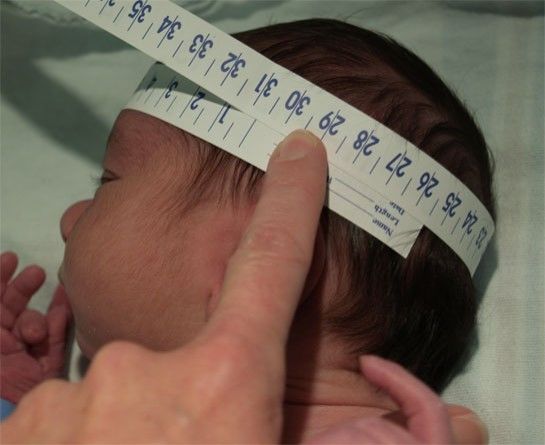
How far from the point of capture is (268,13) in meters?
1.67

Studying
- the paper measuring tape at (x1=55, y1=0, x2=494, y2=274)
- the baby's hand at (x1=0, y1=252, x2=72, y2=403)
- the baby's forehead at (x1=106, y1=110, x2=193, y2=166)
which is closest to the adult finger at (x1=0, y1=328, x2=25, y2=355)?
the baby's hand at (x1=0, y1=252, x2=72, y2=403)

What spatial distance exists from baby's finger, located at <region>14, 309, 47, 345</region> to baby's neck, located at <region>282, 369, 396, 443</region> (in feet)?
1.79

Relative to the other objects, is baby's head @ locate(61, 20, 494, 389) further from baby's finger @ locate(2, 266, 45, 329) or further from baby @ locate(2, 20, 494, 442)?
baby's finger @ locate(2, 266, 45, 329)

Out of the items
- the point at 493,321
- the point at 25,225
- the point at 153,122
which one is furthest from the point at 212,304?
the point at 25,225

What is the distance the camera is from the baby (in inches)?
41.0

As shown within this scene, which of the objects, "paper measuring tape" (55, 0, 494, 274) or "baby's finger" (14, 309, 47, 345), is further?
"baby's finger" (14, 309, 47, 345)

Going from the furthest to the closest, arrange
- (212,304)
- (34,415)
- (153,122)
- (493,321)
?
1. (493,321)
2. (153,122)
3. (212,304)
4. (34,415)

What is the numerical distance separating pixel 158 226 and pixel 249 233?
0.87ft

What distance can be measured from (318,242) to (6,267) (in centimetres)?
68

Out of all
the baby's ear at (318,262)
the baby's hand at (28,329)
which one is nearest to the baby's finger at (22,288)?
the baby's hand at (28,329)

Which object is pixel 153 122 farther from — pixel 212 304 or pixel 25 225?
pixel 25 225

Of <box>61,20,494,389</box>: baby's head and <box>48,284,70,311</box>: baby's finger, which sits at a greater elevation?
<box>61,20,494,389</box>: baby's head

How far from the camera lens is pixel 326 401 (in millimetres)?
1079

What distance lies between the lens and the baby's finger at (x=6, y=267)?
56.7 inches
